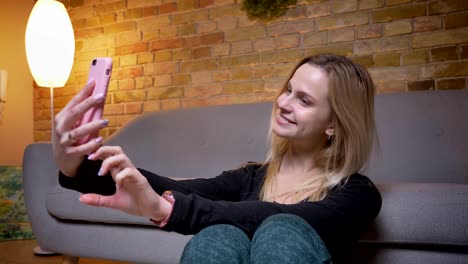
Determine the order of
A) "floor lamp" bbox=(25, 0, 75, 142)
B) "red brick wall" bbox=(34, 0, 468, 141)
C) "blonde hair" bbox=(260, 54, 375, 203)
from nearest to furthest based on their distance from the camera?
"blonde hair" bbox=(260, 54, 375, 203) < "red brick wall" bbox=(34, 0, 468, 141) < "floor lamp" bbox=(25, 0, 75, 142)

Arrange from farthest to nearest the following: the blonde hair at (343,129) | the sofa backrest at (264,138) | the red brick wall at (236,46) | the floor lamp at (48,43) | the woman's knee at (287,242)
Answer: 1. the floor lamp at (48,43)
2. the red brick wall at (236,46)
3. the sofa backrest at (264,138)
4. the blonde hair at (343,129)
5. the woman's knee at (287,242)

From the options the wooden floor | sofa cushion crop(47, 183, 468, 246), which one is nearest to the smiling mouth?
sofa cushion crop(47, 183, 468, 246)

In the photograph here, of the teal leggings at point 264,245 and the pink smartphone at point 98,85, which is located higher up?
the pink smartphone at point 98,85

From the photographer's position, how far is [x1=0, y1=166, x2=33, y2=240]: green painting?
294cm

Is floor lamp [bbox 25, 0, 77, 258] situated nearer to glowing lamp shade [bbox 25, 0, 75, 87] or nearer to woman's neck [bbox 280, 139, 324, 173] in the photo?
glowing lamp shade [bbox 25, 0, 75, 87]

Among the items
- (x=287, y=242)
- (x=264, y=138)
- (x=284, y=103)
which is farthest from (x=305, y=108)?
(x=264, y=138)

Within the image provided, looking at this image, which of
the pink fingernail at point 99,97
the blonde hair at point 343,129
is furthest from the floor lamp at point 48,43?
the pink fingernail at point 99,97

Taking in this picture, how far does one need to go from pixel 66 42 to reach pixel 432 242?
2507 mm

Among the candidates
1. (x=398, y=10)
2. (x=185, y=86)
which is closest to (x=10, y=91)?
A: (x=185, y=86)

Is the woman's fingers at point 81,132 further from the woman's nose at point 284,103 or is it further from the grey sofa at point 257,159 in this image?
the grey sofa at point 257,159

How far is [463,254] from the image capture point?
1.18 m

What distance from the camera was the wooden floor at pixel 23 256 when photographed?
7.46ft

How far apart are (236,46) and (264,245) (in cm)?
211

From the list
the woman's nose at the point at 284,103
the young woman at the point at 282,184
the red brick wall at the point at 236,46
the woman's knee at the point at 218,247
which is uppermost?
the red brick wall at the point at 236,46
